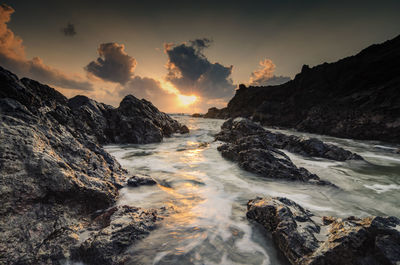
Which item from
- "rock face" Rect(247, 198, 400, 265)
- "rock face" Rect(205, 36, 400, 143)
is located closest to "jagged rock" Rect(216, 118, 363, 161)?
"rock face" Rect(247, 198, 400, 265)

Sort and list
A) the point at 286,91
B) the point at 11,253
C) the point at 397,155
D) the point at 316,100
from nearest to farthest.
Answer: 1. the point at 11,253
2. the point at 397,155
3. the point at 316,100
4. the point at 286,91

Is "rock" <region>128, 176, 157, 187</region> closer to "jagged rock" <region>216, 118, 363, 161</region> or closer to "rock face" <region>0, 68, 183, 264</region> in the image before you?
"rock face" <region>0, 68, 183, 264</region>

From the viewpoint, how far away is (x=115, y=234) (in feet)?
7.93

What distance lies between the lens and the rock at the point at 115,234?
2.15m

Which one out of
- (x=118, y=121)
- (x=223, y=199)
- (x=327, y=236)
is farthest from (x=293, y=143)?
(x=118, y=121)

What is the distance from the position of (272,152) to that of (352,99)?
64.4ft

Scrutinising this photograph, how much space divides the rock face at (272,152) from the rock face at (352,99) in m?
→ 10.5

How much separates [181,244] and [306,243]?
181 centimetres

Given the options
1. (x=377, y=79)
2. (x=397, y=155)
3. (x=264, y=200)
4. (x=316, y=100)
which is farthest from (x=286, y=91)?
(x=264, y=200)

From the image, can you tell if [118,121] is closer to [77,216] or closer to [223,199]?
[77,216]

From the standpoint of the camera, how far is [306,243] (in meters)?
2.29

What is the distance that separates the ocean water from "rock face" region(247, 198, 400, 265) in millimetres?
296

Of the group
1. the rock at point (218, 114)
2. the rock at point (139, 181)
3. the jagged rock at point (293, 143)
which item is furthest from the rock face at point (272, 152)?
the rock at point (218, 114)

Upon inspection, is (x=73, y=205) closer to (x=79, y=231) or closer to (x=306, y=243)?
(x=79, y=231)
